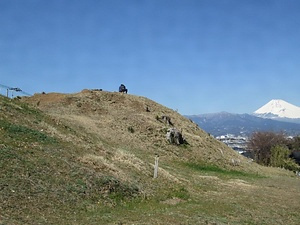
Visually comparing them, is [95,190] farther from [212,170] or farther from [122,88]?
[122,88]

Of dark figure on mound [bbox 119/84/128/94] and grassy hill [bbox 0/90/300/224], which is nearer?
grassy hill [bbox 0/90/300/224]

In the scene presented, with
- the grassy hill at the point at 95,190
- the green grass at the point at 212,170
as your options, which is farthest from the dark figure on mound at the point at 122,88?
the green grass at the point at 212,170

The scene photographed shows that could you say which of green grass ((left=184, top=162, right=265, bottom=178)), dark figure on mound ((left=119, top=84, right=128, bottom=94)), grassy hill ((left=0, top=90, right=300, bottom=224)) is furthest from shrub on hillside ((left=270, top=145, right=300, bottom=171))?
grassy hill ((left=0, top=90, right=300, bottom=224))

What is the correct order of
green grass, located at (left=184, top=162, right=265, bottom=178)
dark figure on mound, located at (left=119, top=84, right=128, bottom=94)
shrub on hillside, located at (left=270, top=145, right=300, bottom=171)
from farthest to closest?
shrub on hillside, located at (left=270, top=145, right=300, bottom=171) → dark figure on mound, located at (left=119, top=84, right=128, bottom=94) → green grass, located at (left=184, top=162, right=265, bottom=178)

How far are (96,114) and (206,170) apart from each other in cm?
1621

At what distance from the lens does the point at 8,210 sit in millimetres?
12797

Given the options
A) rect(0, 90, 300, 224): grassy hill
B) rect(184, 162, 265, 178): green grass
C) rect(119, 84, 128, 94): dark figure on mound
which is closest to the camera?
rect(0, 90, 300, 224): grassy hill

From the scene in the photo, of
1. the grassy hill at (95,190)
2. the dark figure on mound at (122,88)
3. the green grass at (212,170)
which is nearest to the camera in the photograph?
the grassy hill at (95,190)

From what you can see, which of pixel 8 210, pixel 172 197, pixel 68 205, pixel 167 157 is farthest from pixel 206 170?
pixel 8 210

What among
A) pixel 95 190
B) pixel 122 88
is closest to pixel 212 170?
pixel 95 190

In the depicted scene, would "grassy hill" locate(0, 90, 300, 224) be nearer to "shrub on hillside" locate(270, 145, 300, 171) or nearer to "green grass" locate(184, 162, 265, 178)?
"green grass" locate(184, 162, 265, 178)

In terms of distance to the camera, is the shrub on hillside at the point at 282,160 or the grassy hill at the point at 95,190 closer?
the grassy hill at the point at 95,190

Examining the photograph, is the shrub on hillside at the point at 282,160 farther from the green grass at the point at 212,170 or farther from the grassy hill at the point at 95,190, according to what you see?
the grassy hill at the point at 95,190

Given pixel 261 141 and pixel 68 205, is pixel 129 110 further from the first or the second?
pixel 261 141
